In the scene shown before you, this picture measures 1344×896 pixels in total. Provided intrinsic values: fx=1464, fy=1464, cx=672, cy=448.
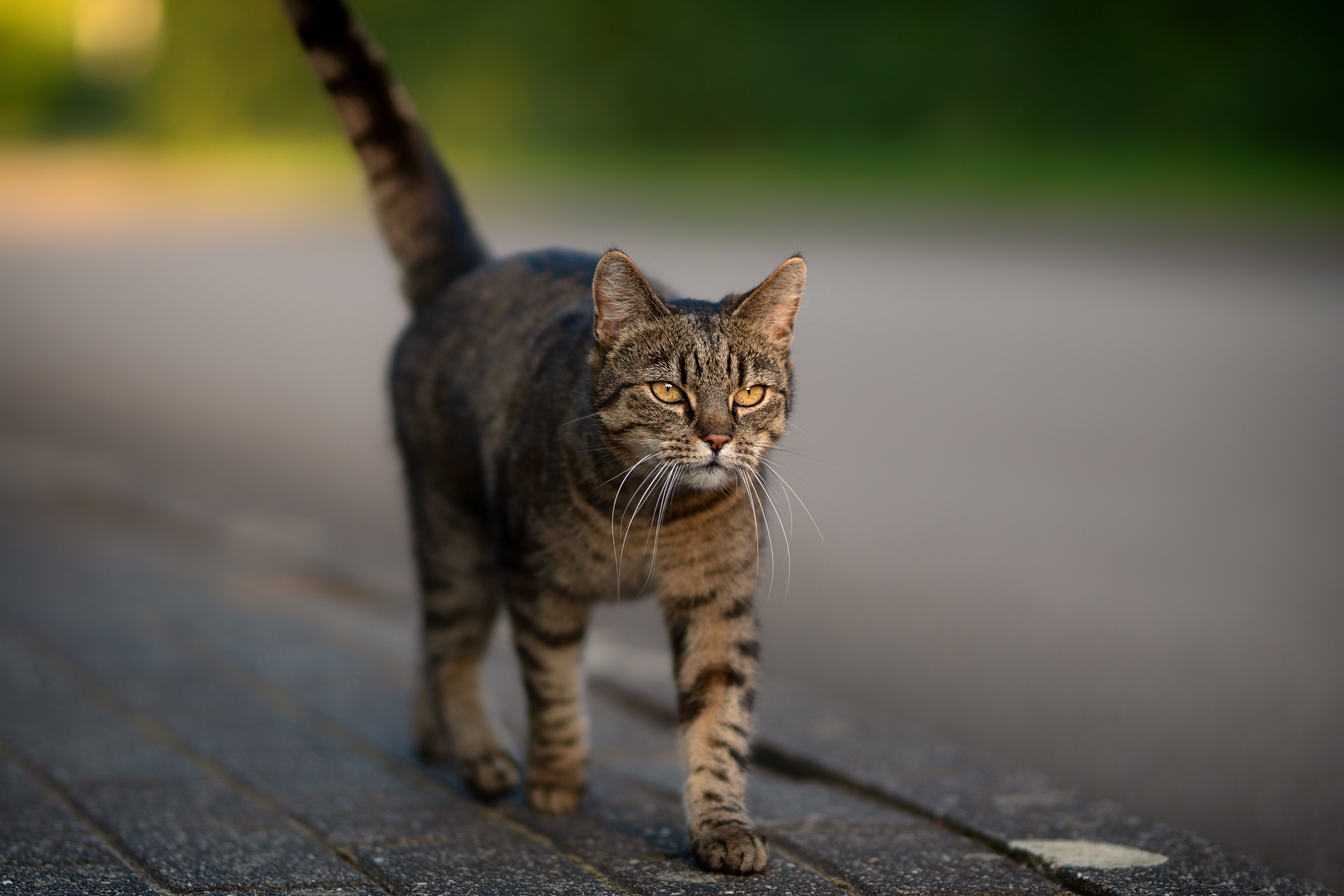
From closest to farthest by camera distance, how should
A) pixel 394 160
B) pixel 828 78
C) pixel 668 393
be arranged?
pixel 668 393, pixel 394 160, pixel 828 78

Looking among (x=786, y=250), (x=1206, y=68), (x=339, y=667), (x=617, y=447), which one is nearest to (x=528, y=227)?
(x=786, y=250)

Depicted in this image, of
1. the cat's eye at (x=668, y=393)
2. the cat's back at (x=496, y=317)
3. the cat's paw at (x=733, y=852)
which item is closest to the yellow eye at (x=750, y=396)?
the cat's eye at (x=668, y=393)

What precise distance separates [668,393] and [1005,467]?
429 cm

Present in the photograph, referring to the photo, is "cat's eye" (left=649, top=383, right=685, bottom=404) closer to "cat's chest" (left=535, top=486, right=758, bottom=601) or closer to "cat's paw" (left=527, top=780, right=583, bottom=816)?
"cat's chest" (left=535, top=486, right=758, bottom=601)

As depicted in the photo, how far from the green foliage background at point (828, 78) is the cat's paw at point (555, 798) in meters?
16.7

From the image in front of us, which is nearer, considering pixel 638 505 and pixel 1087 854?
pixel 1087 854

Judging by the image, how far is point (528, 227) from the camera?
17.8 metres

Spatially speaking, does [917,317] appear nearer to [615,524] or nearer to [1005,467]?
[1005,467]

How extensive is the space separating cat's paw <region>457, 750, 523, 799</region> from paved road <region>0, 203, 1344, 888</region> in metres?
0.79

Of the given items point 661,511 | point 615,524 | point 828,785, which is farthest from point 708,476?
point 828,785

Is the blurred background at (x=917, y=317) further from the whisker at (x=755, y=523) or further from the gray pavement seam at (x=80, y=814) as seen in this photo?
the gray pavement seam at (x=80, y=814)

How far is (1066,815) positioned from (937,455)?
4.21 m

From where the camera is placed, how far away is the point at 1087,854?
2949 mm

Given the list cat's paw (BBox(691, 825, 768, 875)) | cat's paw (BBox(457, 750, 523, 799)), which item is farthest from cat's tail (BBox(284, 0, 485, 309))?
cat's paw (BBox(691, 825, 768, 875))
